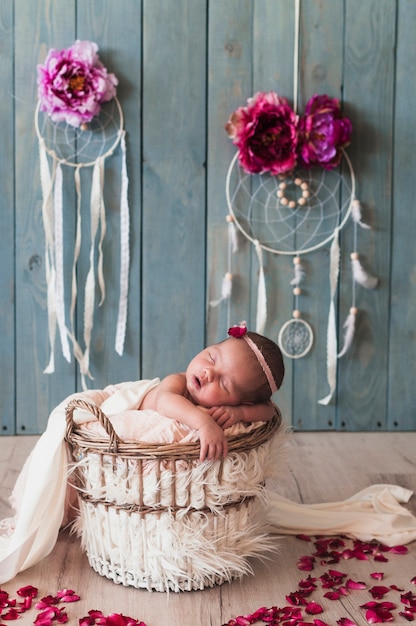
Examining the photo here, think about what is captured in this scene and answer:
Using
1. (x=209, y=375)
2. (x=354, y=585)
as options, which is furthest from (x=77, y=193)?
(x=354, y=585)

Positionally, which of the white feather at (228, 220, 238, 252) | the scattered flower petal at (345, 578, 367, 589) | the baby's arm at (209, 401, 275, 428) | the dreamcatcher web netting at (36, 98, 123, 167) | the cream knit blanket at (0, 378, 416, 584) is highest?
the dreamcatcher web netting at (36, 98, 123, 167)

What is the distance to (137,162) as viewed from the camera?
2.84 m

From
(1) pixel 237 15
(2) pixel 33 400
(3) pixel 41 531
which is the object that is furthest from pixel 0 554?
(1) pixel 237 15

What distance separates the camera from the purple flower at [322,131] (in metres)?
2.78

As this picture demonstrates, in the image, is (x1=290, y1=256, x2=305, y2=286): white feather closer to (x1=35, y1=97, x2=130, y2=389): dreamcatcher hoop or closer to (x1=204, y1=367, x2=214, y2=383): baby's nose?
(x1=35, y1=97, x2=130, y2=389): dreamcatcher hoop

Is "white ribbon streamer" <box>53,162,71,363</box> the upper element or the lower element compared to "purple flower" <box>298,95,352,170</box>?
lower

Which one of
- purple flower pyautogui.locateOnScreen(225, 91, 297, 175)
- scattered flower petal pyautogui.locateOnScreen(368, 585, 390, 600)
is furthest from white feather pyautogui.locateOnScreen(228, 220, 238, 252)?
scattered flower petal pyautogui.locateOnScreen(368, 585, 390, 600)

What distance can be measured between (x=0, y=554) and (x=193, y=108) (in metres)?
1.70

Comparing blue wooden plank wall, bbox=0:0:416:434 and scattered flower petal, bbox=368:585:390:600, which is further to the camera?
blue wooden plank wall, bbox=0:0:416:434

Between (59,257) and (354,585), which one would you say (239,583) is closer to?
(354,585)

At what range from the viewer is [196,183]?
113 inches

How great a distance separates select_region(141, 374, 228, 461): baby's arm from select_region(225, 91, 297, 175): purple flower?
1133mm

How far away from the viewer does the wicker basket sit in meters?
1.63

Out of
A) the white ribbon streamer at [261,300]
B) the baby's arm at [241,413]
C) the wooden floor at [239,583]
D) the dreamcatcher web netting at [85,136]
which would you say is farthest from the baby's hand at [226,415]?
the dreamcatcher web netting at [85,136]
